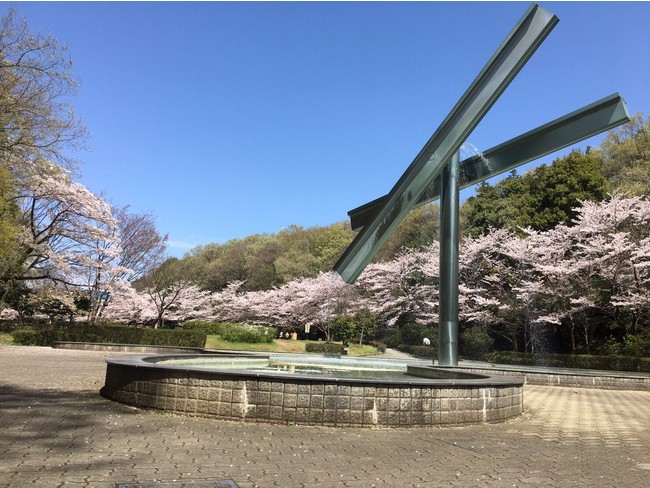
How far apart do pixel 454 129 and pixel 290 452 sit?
21.8 ft

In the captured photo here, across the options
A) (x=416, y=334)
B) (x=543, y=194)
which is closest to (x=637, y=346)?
(x=416, y=334)

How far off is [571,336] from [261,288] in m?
32.5

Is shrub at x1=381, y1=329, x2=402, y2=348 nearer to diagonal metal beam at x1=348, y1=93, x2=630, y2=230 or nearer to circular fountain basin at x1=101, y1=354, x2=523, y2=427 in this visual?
diagonal metal beam at x1=348, y1=93, x2=630, y2=230

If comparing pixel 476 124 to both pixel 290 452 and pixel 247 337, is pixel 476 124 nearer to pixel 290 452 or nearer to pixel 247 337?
pixel 290 452

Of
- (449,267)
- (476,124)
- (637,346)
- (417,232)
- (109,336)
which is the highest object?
(417,232)

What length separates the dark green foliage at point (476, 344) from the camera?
26036mm

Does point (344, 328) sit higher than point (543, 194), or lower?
lower

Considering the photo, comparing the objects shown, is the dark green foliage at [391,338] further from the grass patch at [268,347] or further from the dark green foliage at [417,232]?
the dark green foliage at [417,232]

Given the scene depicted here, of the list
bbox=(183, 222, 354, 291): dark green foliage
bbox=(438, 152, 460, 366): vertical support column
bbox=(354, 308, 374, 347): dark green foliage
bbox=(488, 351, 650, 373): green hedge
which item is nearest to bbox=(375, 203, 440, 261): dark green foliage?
bbox=(354, 308, 374, 347): dark green foliage

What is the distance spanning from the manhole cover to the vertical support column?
9.53 meters

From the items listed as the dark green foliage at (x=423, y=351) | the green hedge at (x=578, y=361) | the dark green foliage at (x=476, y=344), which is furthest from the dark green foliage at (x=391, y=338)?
the green hedge at (x=578, y=361)

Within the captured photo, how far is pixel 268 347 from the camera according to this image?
2728 cm

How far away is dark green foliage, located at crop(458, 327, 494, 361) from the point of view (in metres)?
26.0

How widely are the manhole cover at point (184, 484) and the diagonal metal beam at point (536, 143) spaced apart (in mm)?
7464
